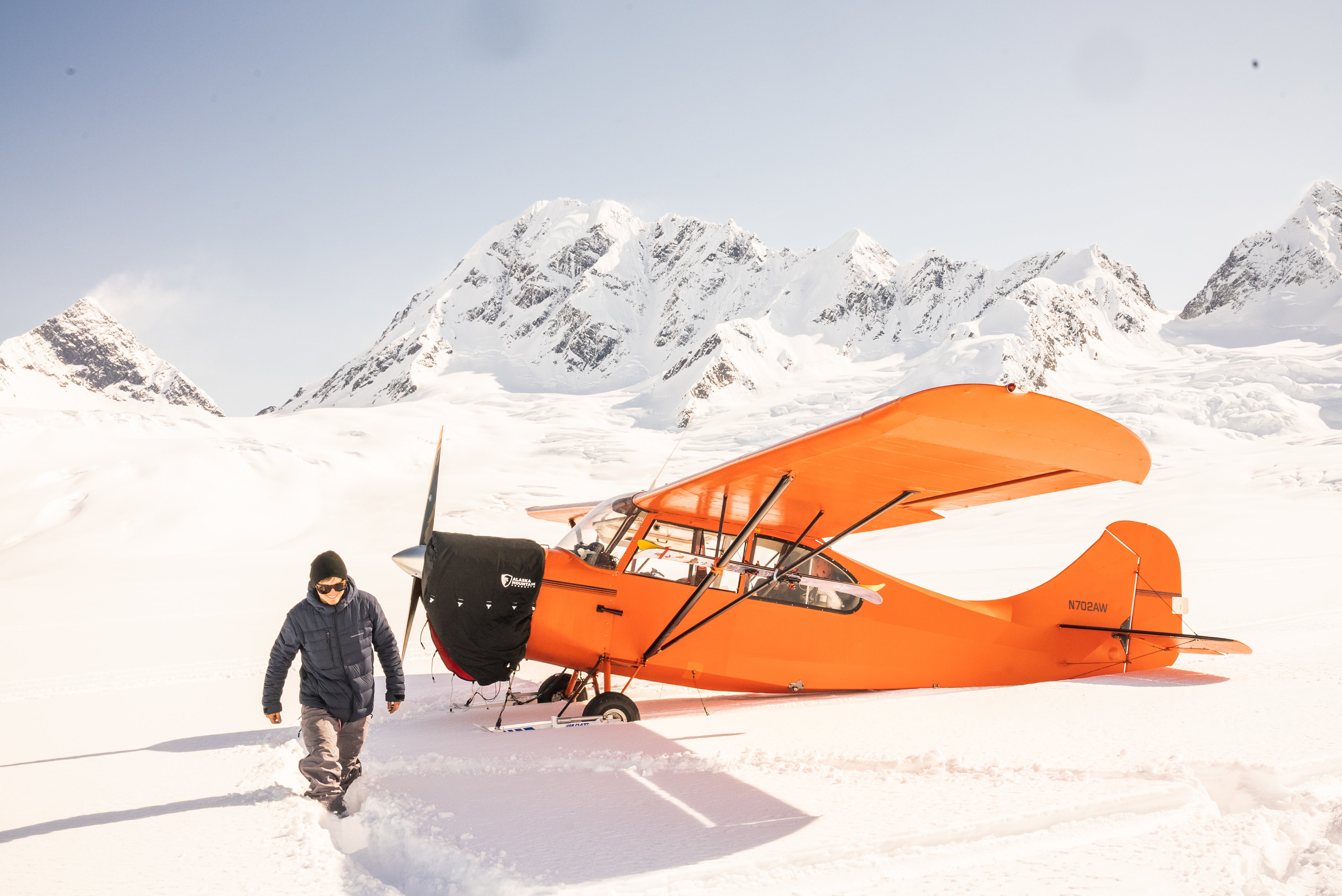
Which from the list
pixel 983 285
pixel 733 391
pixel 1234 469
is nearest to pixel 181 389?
pixel 733 391

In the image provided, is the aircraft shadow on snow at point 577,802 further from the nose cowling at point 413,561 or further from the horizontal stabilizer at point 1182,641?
the horizontal stabilizer at point 1182,641

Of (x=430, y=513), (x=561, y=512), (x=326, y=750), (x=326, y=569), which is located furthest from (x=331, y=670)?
(x=561, y=512)

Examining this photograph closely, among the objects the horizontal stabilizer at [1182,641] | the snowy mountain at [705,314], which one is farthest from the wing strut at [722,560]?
the snowy mountain at [705,314]

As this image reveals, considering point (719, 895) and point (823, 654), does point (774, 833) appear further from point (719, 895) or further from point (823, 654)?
point (823, 654)

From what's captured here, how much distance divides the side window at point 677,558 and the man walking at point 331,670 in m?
2.23

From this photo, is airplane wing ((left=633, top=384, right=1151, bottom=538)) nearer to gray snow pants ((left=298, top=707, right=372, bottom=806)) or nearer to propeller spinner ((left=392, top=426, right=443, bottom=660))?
propeller spinner ((left=392, top=426, right=443, bottom=660))

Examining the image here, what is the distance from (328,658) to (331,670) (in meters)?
0.06

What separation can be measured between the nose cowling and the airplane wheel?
1557 millimetres

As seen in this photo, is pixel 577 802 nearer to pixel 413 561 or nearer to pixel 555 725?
pixel 555 725

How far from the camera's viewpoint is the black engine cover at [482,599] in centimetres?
482

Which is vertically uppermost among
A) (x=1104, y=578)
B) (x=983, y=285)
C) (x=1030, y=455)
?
(x=983, y=285)

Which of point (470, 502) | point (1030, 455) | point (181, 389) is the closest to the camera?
point (1030, 455)

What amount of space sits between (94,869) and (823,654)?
477 centimetres

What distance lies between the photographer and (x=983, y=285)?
118688 mm
